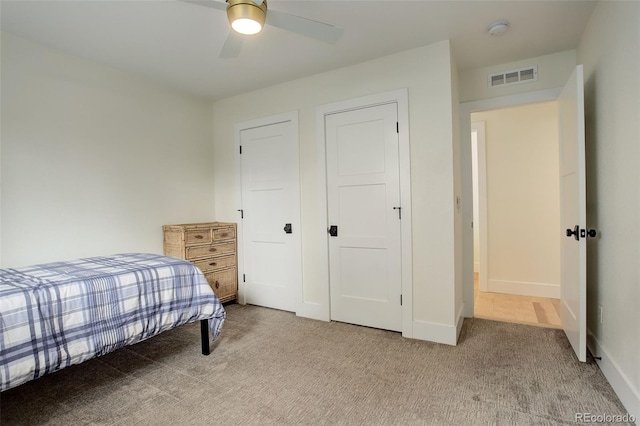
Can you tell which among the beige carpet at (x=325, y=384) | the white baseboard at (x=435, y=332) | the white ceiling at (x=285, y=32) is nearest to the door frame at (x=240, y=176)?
the white ceiling at (x=285, y=32)

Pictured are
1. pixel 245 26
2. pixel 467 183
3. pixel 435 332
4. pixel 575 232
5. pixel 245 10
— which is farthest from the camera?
pixel 467 183

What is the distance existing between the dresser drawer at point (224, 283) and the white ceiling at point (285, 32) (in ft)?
6.98

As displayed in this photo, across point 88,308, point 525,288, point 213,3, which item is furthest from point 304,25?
point 525,288

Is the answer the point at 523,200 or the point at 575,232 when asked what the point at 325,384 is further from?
the point at 523,200

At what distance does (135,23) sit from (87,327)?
2.06 metres

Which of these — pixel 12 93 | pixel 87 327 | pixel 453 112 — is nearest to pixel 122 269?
pixel 87 327

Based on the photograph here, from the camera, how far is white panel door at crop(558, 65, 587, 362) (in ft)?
6.83

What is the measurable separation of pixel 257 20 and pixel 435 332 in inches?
102

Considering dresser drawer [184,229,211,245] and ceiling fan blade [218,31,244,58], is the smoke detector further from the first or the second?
dresser drawer [184,229,211,245]

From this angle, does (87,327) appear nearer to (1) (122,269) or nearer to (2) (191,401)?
(1) (122,269)

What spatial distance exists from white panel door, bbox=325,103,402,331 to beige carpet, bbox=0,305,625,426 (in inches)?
13.2

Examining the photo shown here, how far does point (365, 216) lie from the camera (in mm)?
2969

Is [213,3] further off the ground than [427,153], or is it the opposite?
[213,3]

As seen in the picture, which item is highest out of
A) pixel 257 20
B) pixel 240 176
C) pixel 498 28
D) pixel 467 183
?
pixel 498 28
